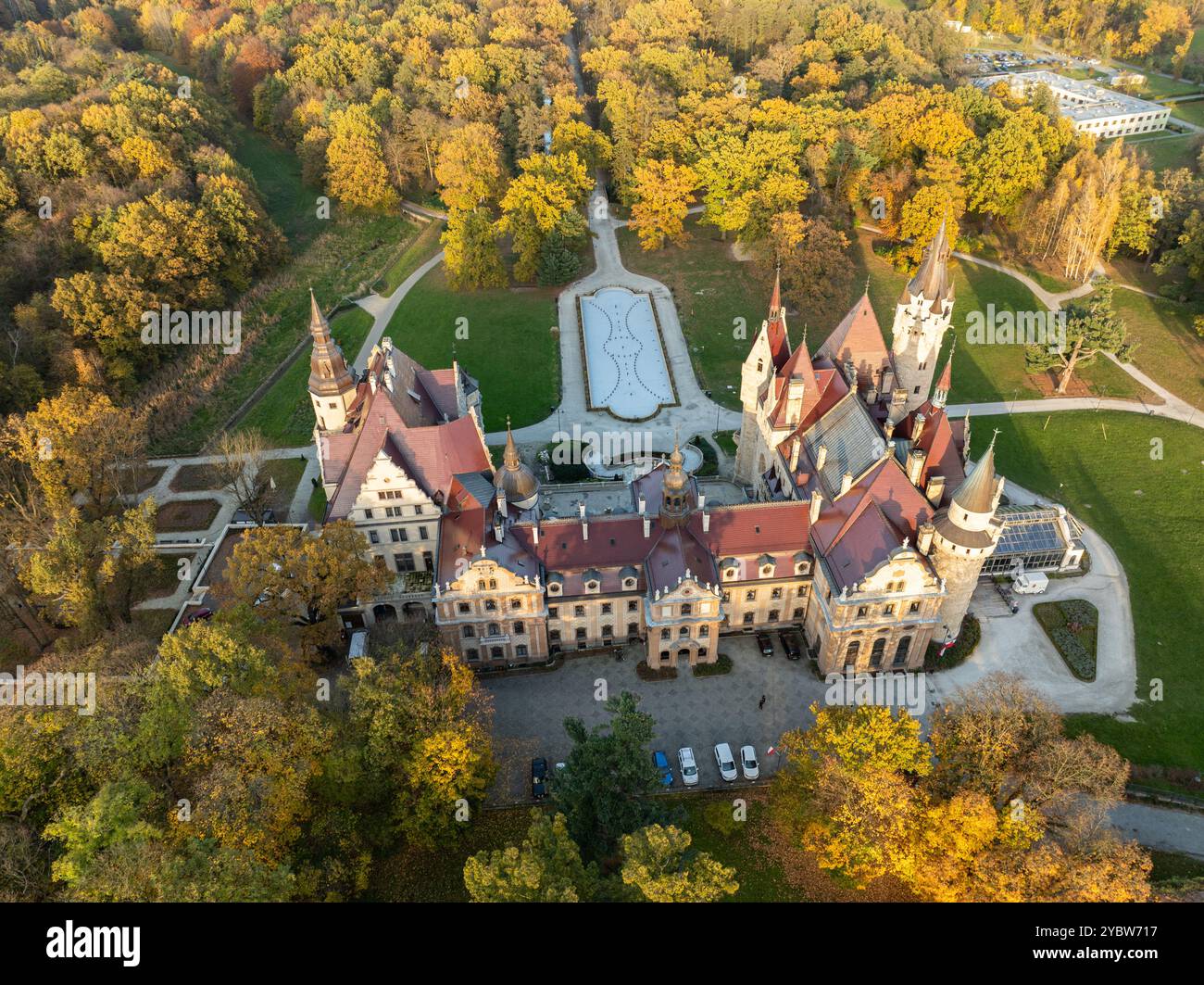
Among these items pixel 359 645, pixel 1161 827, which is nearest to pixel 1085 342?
pixel 1161 827

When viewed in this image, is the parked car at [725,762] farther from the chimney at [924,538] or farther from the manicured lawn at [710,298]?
the manicured lawn at [710,298]

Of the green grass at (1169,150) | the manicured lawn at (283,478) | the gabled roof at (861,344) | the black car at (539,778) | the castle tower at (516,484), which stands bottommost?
the black car at (539,778)

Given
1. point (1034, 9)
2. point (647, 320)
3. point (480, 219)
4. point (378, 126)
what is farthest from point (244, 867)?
point (1034, 9)

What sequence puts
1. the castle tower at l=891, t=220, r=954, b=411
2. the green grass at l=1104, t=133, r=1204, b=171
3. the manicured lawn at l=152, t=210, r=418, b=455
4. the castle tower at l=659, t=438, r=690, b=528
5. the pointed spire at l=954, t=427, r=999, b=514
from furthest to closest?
the green grass at l=1104, t=133, r=1204, b=171 → the manicured lawn at l=152, t=210, r=418, b=455 → the castle tower at l=891, t=220, r=954, b=411 → the castle tower at l=659, t=438, r=690, b=528 → the pointed spire at l=954, t=427, r=999, b=514

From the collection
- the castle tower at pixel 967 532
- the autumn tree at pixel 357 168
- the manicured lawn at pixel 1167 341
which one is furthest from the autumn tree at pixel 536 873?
the autumn tree at pixel 357 168

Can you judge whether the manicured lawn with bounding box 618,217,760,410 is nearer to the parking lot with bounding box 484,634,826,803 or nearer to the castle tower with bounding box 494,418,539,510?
the castle tower with bounding box 494,418,539,510

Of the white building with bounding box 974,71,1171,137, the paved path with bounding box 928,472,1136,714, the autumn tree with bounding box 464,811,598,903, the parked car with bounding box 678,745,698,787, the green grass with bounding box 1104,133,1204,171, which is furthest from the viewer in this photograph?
the white building with bounding box 974,71,1171,137

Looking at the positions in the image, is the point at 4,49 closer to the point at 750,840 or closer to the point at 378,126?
the point at 378,126

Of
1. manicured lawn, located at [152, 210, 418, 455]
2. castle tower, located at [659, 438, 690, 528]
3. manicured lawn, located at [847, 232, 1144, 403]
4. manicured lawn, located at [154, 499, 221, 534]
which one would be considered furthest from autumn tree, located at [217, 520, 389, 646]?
manicured lawn, located at [847, 232, 1144, 403]
